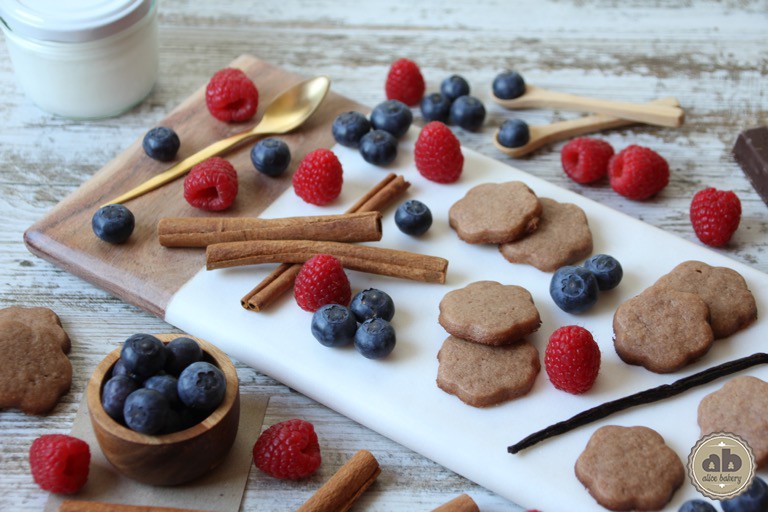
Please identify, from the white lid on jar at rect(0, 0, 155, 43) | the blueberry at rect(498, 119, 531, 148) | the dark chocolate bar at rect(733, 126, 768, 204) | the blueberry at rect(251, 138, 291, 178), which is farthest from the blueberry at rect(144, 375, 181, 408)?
the dark chocolate bar at rect(733, 126, 768, 204)

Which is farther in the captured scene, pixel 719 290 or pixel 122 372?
pixel 719 290

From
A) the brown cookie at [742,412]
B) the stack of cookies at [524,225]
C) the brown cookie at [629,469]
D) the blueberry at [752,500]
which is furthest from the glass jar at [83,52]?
the blueberry at [752,500]

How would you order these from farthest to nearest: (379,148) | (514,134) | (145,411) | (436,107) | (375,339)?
(436,107)
(514,134)
(379,148)
(375,339)
(145,411)

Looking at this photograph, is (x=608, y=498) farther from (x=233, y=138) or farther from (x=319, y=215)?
(x=233, y=138)

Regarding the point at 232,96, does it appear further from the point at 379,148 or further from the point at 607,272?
the point at 607,272

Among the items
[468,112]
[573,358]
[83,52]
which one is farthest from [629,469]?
[83,52]

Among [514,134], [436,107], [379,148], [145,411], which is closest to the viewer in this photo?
[145,411]

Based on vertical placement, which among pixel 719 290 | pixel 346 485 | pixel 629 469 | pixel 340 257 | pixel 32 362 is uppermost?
pixel 719 290
